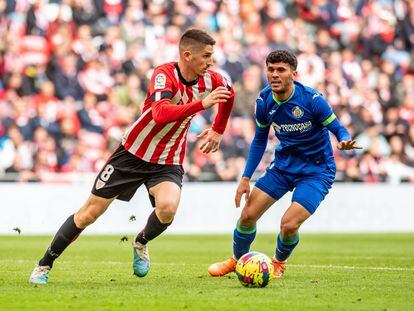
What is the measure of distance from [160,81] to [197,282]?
2037 mm

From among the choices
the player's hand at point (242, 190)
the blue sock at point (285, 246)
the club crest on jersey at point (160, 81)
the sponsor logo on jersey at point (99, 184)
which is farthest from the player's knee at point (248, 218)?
the club crest on jersey at point (160, 81)

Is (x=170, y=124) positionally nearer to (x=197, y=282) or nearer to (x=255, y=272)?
(x=197, y=282)

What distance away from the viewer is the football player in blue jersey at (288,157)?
34.2 feet

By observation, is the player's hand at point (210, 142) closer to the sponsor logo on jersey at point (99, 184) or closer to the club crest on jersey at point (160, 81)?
the club crest on jersey at point (160, 81)

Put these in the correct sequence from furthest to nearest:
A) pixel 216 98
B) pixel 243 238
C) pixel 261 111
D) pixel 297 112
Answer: pixel 243 238
pixel 261 111
pixel 297 112
pixel 216 98

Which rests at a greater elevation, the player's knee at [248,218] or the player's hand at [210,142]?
the player's hand at [210,142]

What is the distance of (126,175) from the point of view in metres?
10.0

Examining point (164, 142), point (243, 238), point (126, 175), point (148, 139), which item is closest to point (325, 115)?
point (243, 238)

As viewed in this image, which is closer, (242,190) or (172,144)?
(172,144)

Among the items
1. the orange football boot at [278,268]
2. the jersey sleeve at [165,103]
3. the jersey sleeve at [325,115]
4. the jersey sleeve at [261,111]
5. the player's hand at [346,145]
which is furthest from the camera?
the orange football boot at [278,268]

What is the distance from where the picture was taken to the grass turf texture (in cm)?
812

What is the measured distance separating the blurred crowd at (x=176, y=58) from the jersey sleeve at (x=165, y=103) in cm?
1033

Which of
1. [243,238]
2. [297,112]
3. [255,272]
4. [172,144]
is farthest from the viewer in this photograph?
[243,238]

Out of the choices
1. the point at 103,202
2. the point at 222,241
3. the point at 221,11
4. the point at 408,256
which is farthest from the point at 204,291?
the point at 221,11
